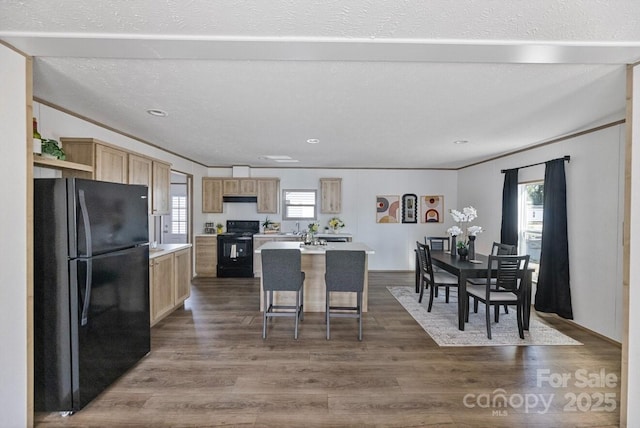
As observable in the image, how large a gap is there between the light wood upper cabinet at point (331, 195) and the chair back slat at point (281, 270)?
344 cm

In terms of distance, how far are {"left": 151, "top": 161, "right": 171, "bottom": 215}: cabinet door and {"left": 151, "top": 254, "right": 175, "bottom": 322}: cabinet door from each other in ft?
2.35

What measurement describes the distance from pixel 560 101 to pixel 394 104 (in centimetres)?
150

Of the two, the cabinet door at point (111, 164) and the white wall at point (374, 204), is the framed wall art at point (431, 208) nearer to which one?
the white wall at point (374, 204)

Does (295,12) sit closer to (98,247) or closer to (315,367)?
(98,247)

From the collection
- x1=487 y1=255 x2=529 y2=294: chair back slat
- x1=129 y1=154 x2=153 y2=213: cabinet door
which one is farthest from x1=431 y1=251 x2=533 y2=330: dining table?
x1=129 y1=154 x2=153 y2=213: cabinet door

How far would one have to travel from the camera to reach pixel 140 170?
3.62m

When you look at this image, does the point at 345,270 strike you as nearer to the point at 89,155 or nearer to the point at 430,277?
the point at 430,277

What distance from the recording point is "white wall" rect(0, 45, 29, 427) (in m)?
1.74

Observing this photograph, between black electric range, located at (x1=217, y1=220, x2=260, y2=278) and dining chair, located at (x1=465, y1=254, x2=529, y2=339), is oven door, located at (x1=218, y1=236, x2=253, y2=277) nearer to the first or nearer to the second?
black electric range, located at (x1=217, y1=220, x2=260, y2=278)

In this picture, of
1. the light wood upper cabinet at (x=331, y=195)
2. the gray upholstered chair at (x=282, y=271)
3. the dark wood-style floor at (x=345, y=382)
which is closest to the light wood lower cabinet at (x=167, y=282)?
the dark wood-style floor at (x=345, y=382)

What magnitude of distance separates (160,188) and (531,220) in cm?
568

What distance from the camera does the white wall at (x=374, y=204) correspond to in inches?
273

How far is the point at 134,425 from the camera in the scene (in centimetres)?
202

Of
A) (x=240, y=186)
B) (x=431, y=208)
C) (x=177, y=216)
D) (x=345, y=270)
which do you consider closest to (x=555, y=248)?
(x=345, y=270)
